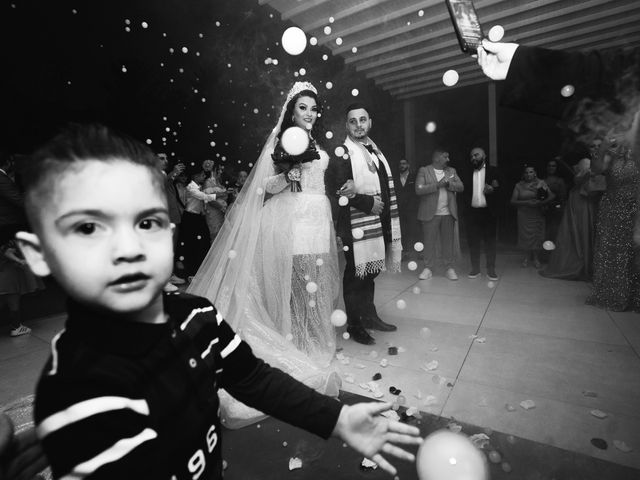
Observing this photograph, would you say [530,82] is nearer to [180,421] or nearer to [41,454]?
[180,421]

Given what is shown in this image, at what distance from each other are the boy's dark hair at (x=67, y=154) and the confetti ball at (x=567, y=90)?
5.65 ft

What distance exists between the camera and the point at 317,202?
2660 millimetres

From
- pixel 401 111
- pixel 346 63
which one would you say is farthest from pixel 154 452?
pixel 401 111

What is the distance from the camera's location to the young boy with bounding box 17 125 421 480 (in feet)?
2.00

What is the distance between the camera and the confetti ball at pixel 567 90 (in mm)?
1519

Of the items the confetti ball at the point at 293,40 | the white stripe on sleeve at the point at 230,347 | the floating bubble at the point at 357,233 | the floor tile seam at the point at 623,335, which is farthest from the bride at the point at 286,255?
the confetti ball at the point at 293,40

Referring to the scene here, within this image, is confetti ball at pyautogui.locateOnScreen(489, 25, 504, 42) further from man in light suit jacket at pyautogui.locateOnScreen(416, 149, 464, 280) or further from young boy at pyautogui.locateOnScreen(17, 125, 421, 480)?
young boy at pyautogui.locateOnScreen(17, 125, 421, 480)

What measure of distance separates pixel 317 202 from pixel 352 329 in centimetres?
125

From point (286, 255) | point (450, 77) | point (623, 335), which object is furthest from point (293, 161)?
point (450, 77)

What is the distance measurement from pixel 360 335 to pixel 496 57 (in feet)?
7.45

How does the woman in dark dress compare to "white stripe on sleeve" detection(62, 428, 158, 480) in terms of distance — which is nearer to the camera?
"white stripe on sleeve" detection(62, 428, 158, 480)

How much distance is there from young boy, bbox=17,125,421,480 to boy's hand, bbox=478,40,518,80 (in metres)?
1.73

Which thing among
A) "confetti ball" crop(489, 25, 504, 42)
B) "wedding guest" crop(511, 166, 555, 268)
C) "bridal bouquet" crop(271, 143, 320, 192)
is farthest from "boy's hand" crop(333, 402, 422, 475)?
"confetti ball" crop(489, 25, 504, 42)

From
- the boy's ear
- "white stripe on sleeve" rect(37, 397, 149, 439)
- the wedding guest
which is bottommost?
the wedding guest
